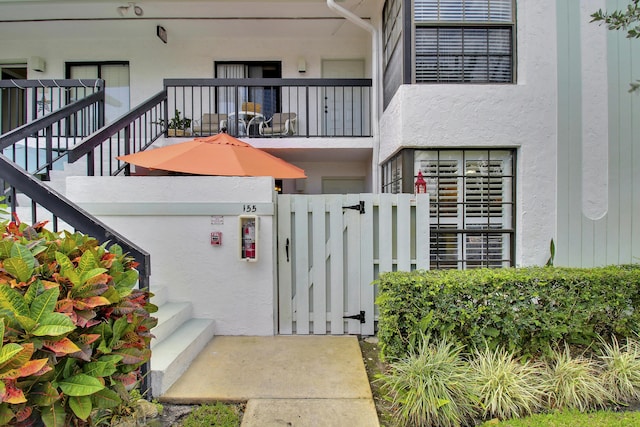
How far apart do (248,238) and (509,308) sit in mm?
2875

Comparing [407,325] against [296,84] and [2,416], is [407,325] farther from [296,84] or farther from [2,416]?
[296,84]

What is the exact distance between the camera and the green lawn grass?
2463 millimetres

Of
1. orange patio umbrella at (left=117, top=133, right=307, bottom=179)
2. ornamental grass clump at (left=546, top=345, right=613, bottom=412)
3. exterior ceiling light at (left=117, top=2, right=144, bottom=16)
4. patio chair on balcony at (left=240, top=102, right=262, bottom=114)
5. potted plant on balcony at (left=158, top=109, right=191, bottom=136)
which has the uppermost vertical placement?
exterior ceiling light at (left=117, top=2, right=144, bottom=16)

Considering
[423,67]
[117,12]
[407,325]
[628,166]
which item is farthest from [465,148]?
[117,12]

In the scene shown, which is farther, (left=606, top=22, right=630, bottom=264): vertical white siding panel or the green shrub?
(left=606, top=22, right=630, bottom=264): vertical white siding panel

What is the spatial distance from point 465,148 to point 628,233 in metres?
2.69

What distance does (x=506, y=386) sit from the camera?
2.68 metres

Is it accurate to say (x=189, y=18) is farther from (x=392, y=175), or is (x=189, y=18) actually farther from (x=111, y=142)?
(x=392, y=175)

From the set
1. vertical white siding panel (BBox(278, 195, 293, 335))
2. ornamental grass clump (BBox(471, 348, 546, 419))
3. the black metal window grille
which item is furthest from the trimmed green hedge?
the black metal window grille

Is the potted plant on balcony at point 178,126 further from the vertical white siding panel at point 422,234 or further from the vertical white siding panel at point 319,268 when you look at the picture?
the vertical white siding panel at point 422,234

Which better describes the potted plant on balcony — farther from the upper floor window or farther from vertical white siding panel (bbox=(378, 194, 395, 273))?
vertical white siding panel (bbox=(378, 194, 395, 273))

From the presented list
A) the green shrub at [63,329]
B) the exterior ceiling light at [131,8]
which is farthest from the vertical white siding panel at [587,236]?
the exterior ceiling light at [131,8]

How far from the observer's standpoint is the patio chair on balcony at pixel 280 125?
24.7 ft

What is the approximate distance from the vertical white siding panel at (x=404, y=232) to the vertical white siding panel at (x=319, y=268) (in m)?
0.94
